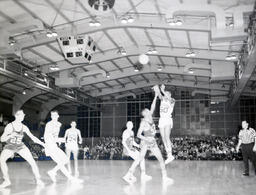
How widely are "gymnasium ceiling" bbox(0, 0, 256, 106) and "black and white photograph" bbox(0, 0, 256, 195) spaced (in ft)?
0.24

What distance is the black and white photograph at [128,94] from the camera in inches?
349

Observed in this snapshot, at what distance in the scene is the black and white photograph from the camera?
8.88 meters

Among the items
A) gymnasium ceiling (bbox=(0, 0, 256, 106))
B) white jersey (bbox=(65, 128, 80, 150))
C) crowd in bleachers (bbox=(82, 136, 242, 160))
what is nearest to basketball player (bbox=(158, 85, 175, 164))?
white jersey (bbox=(65, 128, 80, 150))

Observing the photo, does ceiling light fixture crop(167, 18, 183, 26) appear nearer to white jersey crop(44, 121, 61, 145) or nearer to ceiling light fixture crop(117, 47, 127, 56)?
white jersey crop(44, 121, 61, 145)

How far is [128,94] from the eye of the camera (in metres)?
37.2

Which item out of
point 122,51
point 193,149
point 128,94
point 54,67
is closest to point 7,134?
point 122,51

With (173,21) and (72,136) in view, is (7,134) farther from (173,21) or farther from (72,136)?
(173,21)

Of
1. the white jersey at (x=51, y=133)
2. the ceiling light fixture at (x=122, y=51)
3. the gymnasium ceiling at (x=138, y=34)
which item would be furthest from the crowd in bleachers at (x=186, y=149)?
the white jersey at (x=51, y=133)

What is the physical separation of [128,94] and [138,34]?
17.2m

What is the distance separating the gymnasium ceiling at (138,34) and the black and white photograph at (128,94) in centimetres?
7

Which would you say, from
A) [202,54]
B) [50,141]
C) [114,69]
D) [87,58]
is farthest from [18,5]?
[114,69]

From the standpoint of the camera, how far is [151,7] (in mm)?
15820

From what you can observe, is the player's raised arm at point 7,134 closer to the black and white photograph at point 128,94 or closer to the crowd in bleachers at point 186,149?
the black and white photograph at point 128,94

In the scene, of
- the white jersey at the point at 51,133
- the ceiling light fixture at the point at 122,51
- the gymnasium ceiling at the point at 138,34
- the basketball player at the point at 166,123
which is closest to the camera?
the basketball player at the point at 166,123
